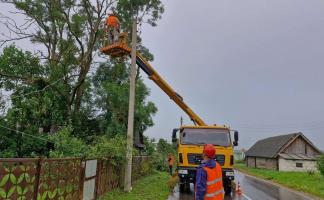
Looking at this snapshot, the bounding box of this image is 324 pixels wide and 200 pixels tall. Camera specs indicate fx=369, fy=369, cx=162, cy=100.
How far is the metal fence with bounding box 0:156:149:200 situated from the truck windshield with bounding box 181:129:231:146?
14.5ft

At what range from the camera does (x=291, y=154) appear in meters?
53.8

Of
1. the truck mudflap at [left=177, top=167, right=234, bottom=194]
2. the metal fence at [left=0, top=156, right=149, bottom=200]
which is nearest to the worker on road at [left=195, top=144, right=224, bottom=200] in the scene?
the metal fence at [left=0, top=156, right=149, bottom=200]

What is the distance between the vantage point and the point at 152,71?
19.4 metres

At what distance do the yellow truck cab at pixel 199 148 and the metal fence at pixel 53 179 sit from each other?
4.03m

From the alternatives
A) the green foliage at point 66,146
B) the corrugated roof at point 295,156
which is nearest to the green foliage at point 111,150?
the green foliage at point 66,146

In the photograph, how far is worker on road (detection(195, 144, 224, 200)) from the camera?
565 centimetres

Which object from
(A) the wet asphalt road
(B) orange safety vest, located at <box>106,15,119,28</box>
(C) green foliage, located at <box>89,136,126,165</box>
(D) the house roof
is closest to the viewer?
(C) green foliage, located at <box>89,136,126,165</box>

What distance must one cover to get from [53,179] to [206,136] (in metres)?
9.58

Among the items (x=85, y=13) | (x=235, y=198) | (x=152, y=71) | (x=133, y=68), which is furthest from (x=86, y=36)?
(x=235, y=198)

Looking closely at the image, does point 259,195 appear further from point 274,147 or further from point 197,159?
point 274,147

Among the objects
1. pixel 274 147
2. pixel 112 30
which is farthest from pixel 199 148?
pixel 274 147

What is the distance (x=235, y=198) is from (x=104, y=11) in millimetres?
18484

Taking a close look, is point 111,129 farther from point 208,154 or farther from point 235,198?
point 208,154

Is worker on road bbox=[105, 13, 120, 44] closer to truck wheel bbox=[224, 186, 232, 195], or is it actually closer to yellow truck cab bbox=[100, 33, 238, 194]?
yellow truck cab bbox=[100, 33, 238, 194]
